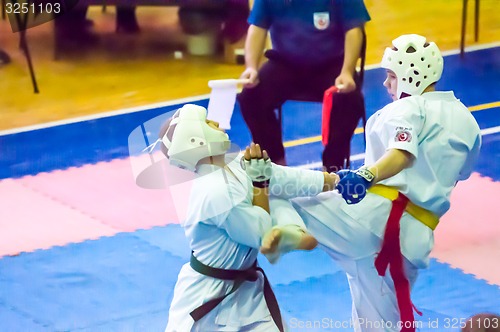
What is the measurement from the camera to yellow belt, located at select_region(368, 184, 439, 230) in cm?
418

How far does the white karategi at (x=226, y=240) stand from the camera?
3.64m

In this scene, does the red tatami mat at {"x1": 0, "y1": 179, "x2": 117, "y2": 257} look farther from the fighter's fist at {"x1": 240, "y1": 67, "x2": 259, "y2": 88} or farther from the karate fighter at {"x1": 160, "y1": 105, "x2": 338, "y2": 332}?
the karate fighter at {"x1": 160, "y1": 105, "x2": 338, "y2": 332}

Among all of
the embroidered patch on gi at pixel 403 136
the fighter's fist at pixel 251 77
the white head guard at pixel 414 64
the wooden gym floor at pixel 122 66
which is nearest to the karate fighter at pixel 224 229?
the embroidered patch on gi at pixel 403 136

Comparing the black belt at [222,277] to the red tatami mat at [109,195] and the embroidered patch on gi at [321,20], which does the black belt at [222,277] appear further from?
the embroidered patch on gi at [321,20]

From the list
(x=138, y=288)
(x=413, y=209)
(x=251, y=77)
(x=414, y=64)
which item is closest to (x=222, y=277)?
(x=413, y=209)

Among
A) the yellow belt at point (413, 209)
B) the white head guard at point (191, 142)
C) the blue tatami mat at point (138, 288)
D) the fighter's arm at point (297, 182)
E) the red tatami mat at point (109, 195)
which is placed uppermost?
the white head guard at point (191, 142)

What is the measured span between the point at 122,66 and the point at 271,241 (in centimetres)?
601

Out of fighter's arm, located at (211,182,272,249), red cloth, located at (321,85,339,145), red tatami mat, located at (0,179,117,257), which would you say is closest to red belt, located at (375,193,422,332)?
fighter's arm, located at (211,182,272,249)

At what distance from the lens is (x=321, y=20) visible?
681 cm

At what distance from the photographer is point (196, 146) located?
3.69 m

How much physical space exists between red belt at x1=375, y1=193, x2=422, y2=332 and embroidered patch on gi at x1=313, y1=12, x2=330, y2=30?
2.94m

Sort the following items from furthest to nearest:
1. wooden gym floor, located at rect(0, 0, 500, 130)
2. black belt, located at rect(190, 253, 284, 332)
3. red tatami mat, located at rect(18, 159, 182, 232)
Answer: wooden gym floor, located at rect(0, 0, 500, 130) → red tatami mat, located at rect(18, 159, 182, 232) → black belt, located at rect(190, 253, 284, 332)

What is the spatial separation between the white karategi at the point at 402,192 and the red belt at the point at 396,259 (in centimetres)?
4

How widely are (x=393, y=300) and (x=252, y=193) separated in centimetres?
104
